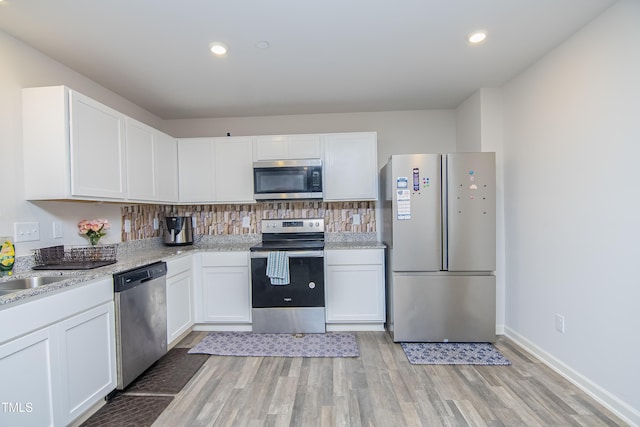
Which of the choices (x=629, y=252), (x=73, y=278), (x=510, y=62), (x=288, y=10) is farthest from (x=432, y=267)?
(x=73, y=278)

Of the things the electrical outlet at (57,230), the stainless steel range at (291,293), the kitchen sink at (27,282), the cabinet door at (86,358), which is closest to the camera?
the cabinet door at (86,358)

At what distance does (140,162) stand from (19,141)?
780 mm

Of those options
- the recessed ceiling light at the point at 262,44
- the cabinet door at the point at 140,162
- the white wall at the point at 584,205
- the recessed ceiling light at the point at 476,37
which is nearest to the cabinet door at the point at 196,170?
the cabinet door at the point at 140,162

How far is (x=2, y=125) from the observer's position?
179 cm

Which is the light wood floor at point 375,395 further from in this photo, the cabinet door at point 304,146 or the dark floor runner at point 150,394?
the cabinet door at point 304,146

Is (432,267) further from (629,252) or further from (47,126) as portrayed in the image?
(47,126)

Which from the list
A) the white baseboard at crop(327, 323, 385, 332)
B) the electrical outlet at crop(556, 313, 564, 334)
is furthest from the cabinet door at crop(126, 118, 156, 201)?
the electrical outlet at crop(556, 313, 564, 334)

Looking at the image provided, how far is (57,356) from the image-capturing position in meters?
1.46

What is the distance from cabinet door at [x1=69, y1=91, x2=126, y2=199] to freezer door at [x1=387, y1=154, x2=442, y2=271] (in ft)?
7.74

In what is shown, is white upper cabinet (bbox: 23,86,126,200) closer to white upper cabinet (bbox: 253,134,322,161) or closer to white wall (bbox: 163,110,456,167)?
white upper cabinet (bbox: 253,134,322,161)

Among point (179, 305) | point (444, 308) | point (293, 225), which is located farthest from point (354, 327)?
point (179, 305)

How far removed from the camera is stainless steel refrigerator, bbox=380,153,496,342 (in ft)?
8.32

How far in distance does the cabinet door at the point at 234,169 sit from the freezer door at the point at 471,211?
209 centimetres

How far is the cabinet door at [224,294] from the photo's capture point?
9.52ft
